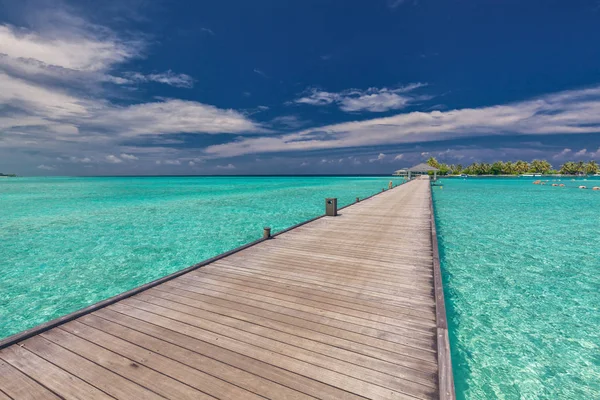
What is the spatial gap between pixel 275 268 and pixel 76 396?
379 cm

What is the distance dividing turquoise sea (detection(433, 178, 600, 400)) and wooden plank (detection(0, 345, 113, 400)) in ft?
14.6

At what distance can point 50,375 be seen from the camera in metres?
2.79

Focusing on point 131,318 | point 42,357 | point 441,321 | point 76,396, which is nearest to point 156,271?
point 131,318

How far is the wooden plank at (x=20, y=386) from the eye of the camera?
255 centimetres

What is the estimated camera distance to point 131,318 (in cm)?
389

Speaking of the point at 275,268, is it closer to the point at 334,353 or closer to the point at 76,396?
the point at 334,353

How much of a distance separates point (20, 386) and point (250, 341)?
225 cm

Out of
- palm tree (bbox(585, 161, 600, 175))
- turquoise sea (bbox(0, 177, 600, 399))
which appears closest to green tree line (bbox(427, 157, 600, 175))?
palm tree (bbox(585, 161, 600, 175))

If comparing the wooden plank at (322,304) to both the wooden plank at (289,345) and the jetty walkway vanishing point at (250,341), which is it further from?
the wooden plank at (289,345)

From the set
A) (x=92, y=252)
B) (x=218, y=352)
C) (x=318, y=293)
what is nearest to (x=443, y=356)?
(x=318, y=293)

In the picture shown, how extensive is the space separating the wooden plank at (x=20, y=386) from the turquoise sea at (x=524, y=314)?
485 centimetres

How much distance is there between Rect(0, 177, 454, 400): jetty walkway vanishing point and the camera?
264 cm

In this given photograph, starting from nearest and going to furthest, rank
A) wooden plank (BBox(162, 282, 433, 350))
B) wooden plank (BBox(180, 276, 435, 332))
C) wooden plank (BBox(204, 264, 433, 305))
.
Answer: wooden plank (BBox(162, 282, 433, 350)), wooden plank (BBox(180, 276, 435, 332)), wooden plank (BBox(204, 264, 433, 305))

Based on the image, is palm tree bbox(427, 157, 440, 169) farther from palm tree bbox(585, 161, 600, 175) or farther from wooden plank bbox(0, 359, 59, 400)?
wooden plank bbox(0, 359, 59, 400)
